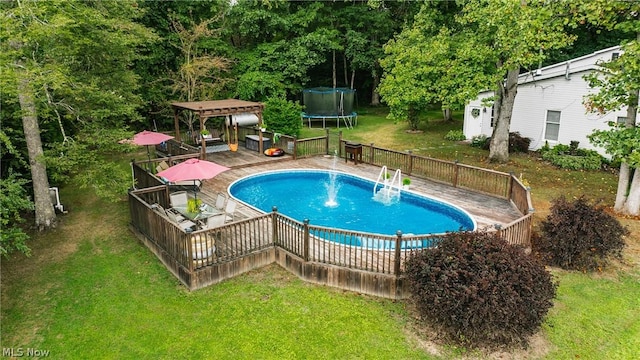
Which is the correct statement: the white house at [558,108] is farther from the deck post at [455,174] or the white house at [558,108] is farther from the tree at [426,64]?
the deck post at [455,174]

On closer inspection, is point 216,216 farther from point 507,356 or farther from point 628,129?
point 628,129

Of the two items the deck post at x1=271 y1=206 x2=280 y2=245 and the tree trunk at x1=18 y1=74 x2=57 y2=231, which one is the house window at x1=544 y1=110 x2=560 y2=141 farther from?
the tree trunk at x1=18 y1=74 x2=57 y2=231

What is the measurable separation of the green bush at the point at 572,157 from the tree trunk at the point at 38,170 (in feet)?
57.6

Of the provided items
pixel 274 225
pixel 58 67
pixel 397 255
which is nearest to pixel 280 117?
pixel 274 225

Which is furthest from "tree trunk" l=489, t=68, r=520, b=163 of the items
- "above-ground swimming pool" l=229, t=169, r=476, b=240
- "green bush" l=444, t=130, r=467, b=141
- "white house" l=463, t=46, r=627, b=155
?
"above-ground swimming pool" l=229, t=169, r=476, b=240

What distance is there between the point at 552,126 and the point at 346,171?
32.2 feet

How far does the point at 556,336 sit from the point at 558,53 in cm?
2877

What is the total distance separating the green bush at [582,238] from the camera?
29.3ft

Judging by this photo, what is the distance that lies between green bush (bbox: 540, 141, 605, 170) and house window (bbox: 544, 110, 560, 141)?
0.70 m

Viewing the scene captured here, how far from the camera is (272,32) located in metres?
28.5

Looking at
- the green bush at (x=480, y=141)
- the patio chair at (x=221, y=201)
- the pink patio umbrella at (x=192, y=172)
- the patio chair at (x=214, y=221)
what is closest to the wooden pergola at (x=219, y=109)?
the patio chair at (x=221, y=201)

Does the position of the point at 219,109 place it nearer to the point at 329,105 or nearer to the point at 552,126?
the point at 329,105

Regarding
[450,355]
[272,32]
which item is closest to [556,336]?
[450,355]

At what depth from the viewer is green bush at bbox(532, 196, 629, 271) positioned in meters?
8.92
